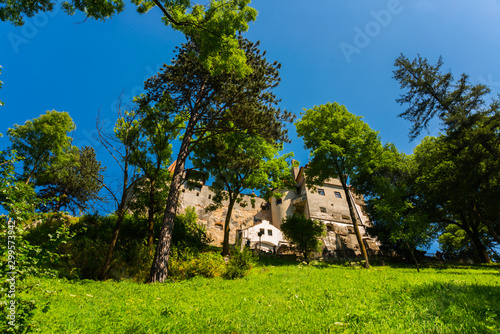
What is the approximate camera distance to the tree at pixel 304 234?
20734 mm

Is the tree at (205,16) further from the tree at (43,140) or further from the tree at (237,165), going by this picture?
the tree at (43,140)

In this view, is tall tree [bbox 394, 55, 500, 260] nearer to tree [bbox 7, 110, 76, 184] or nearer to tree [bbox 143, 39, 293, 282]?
tree [bbox 143, 39, 293, 282]

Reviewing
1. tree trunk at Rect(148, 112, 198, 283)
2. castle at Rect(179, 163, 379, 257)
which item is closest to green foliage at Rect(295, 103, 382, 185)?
castle at Rect(179, 163, 379, 257)

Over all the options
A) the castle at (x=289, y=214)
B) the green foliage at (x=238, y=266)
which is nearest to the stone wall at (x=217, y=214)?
the castle at (x=289, y=214)

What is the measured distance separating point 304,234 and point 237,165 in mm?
9163

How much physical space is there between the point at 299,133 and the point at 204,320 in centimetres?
1980

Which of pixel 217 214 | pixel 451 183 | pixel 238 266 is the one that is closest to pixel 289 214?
pixel 217 214

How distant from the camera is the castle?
28344 mm

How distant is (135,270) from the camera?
11203mm

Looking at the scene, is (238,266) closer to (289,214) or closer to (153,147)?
(153,147)

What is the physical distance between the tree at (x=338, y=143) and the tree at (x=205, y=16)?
39.2ft

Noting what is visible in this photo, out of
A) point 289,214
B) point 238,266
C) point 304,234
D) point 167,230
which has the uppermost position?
point 289,214

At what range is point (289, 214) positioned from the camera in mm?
35844

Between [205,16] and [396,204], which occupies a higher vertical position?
[205,16]
